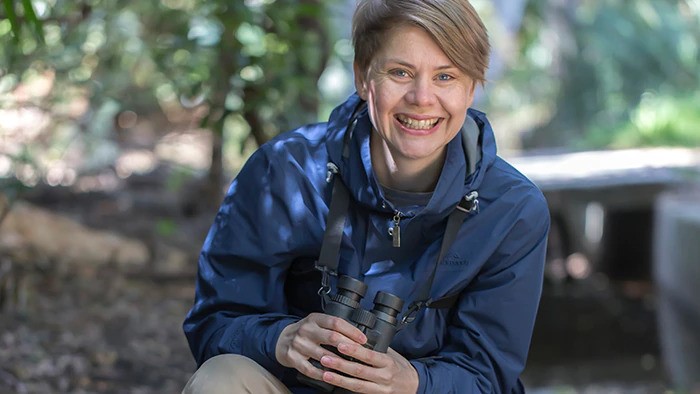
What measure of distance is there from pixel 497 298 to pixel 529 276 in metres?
0.09

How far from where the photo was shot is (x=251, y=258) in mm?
2578

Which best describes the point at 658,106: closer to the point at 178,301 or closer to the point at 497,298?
the point at 178,301

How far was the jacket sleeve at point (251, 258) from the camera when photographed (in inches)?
101

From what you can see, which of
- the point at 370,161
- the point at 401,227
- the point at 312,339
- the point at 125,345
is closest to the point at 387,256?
the point at 401,227

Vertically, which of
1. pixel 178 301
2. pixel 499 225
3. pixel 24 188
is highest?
pixel 499 225

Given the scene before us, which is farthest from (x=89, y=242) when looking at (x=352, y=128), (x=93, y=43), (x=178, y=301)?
(x=352, y=128)

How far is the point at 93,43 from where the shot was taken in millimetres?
6656

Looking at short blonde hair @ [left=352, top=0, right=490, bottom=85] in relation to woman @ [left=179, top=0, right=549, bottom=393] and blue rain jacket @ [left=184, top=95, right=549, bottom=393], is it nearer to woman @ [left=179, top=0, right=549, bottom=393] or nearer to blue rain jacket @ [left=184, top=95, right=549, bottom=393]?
woman @ [left=179, top=0, right=549, bottom=393]

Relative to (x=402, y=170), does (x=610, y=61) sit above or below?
above

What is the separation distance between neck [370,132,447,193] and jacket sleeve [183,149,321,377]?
0.17 metres

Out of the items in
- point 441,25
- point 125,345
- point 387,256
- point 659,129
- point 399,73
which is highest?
point 441,25

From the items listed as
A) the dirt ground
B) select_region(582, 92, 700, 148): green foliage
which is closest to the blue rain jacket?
the dirt ground

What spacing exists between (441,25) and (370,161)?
1.08 ft

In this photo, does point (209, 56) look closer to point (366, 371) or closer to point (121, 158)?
point (366, 371)
